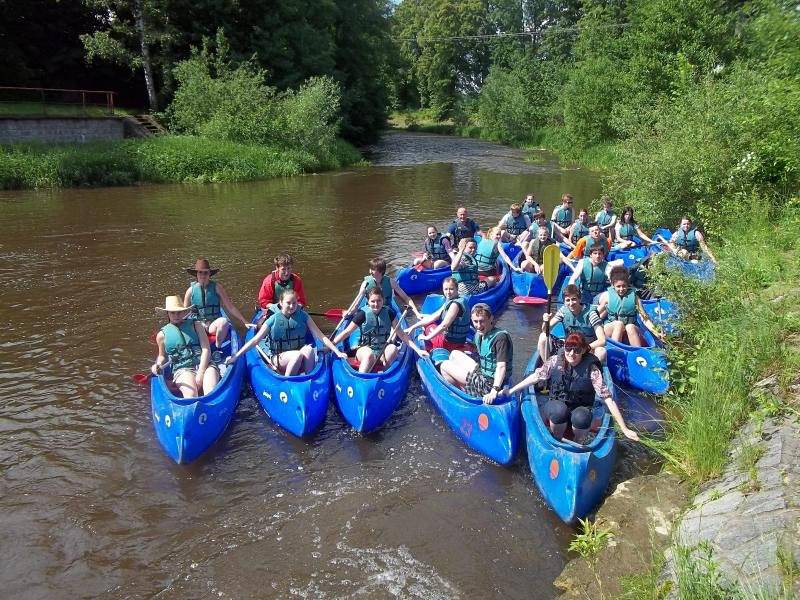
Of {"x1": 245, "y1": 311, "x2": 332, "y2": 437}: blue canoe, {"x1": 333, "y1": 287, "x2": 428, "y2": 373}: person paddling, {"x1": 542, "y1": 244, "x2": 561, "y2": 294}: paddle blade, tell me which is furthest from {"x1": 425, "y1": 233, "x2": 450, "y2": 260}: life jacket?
{"x1": 245, "y1": 311, "x2": 332, "y2": 437}: blue canoe

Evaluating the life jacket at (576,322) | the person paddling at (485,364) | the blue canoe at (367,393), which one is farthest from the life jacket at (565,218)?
the blue canoe at (367,393)

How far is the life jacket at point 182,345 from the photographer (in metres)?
6.29

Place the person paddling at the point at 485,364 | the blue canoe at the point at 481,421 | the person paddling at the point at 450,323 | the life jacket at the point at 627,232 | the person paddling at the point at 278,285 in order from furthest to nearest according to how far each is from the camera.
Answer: the life jacket at the point at 627,232
the person paddling at the point at 278,285
the person paddling at the point at 450,323
the person paddling at the point at 485,364
the blue canoe at the point at 481,421

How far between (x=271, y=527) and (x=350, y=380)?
1.81m

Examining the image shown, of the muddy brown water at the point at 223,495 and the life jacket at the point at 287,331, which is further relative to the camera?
the life jacket at the point at 287,331

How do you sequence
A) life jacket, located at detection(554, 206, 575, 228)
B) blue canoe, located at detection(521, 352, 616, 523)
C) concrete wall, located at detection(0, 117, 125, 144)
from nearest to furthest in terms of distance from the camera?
blue canoe, located at detection(521, 352, 616, 523)
life jacket, located at detection(554, 206, 575, 228)
concrete wall, located at detection(0, 117, 125, 144)

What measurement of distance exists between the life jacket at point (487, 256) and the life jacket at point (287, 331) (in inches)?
173

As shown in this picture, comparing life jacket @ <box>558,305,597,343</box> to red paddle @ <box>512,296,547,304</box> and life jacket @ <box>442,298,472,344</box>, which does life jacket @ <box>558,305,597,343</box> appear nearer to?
life jacket @ <box>442,298,472,344</box>

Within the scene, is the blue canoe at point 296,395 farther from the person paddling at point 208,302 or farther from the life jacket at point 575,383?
the life jacket at point 575,383

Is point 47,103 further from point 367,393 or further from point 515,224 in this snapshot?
point 367,393

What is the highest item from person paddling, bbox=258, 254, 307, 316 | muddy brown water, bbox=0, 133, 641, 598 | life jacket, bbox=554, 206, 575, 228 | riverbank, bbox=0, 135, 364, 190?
riverbank, bbox=0, 135, 364, 190

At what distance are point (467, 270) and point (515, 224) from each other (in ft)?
10.6

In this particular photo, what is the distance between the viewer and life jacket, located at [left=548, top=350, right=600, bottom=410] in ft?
17.5

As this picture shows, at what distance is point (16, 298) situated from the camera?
1022 cm
